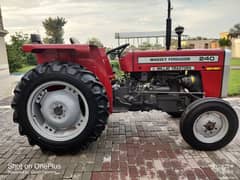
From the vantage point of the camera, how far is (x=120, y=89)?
9.61 ft

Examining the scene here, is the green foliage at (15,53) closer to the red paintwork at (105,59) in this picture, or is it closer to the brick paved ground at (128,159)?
the red paintwork at (105,59)

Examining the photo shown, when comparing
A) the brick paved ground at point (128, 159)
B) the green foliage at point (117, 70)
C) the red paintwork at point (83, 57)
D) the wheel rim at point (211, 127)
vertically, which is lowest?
the brick paved ground at point (128, 159)

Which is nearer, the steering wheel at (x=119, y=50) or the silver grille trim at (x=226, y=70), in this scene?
the silver grille trim at (x=226, y=70)

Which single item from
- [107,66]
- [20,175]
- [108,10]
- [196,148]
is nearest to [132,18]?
[108,10]

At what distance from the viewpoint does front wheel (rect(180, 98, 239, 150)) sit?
2455mm

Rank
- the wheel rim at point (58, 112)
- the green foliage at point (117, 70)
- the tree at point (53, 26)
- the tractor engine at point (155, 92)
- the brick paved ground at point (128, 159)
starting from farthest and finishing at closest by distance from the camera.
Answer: the tree at point (53, 26) < the green foliage at point (117, 70) < the tractor engine at point (155, 92) < the wheel rim at point (58, 112) < the brick paved ground at point (128, 159)

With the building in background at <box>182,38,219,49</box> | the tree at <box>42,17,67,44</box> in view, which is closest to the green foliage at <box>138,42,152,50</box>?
the building in background at <box>182,38,219,49</box>

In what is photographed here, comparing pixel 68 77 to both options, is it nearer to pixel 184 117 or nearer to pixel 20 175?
pixel 20 175

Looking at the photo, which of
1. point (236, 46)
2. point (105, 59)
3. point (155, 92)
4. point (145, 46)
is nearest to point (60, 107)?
point (105, 59)

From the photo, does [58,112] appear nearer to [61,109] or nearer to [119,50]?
[61,109]

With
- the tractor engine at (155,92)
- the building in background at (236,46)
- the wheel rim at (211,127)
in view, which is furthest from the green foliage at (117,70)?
the building in background at (236,46)

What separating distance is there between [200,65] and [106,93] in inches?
47.8

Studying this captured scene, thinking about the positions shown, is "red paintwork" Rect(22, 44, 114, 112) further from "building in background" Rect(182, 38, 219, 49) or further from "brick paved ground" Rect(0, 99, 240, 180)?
"building in background" Rect(182, 38, 219, 49)

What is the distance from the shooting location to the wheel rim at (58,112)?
8.03ft
